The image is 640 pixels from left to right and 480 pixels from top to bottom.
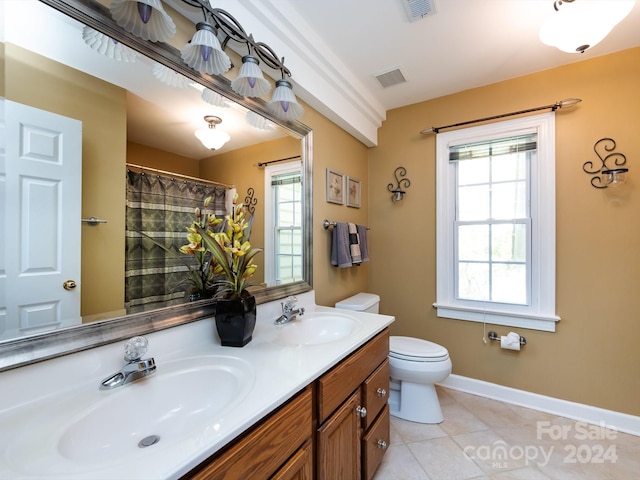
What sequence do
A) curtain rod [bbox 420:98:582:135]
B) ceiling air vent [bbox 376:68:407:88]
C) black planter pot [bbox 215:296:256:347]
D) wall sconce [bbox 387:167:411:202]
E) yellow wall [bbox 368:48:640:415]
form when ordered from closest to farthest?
black planter pot [bbox 215:296:256:347]
yellow wall [bbox 368:48:640:415]
curtain rod [bbox 420:98:582:135]
ceiling air vent [bbox 376:68:407:88]
wall sconce [bbox 387:167:411:202]

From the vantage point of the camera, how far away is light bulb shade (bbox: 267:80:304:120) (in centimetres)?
130

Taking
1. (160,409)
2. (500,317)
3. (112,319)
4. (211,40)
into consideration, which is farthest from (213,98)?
(500,317)

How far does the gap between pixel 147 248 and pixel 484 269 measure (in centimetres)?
229

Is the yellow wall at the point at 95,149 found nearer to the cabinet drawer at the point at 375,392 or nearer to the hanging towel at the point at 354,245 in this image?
the cabinet drawer at the point at 375,392

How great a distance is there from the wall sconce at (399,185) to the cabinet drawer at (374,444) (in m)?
1.71

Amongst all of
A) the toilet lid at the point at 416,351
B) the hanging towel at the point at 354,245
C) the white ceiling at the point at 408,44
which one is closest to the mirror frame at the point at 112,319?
the white ceiling at the point at 408,44

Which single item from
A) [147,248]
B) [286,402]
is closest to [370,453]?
[286,402]

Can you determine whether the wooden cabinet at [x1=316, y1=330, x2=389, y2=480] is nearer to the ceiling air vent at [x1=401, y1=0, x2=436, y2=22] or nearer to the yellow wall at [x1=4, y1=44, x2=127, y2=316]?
the yellow wall at [x1=4, y1=44, x2=127, y2=316]

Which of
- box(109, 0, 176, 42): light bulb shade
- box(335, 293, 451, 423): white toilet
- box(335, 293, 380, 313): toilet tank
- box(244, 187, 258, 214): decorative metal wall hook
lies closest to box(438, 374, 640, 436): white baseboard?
box(335, 293, 451, 423): white toilet

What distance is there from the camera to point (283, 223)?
163cm

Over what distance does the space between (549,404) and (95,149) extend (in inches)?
117

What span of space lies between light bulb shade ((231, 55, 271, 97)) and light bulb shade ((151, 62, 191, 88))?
0.20m

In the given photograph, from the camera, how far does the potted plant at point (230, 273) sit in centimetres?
106

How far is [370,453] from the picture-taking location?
1.26 meters
